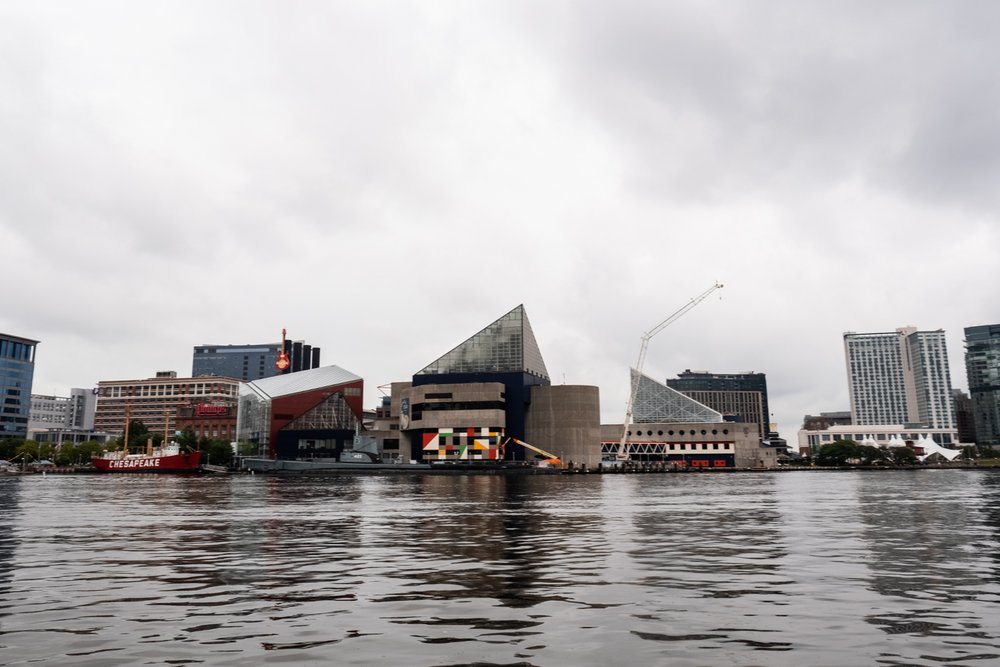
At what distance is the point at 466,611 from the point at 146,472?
654 ft

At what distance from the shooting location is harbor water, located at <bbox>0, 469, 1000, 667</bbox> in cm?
1359

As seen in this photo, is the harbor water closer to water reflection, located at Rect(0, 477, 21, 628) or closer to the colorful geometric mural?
water reflection, located at Rect(0, 477, 21, 628)

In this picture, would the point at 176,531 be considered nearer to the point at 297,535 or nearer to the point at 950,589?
the point at 297,535

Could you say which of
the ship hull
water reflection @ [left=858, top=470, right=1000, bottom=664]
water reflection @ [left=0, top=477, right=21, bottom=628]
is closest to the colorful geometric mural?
the ship hull

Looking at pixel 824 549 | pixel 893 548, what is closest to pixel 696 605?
pixel 824 549

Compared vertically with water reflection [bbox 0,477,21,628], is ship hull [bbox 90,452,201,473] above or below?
above

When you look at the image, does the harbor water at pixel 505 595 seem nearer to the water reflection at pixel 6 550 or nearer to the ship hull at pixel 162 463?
the water reflection at pixel 6 550

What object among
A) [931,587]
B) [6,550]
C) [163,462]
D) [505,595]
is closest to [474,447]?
[163,462]

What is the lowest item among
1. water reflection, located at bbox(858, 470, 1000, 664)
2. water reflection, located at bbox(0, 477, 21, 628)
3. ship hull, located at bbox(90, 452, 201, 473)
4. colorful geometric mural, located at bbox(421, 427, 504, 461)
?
water reflection, located at bbox(858, 470, 1000, 664)

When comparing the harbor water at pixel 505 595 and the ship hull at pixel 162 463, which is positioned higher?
the ship hull at pixel 162 463

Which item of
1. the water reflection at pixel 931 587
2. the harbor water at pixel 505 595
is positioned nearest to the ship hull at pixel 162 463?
the harbor water at pixel 505 595

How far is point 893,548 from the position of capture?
97.5ft

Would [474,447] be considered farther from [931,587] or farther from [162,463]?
[931,587]

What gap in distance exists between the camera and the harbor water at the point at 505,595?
13.6 metres
